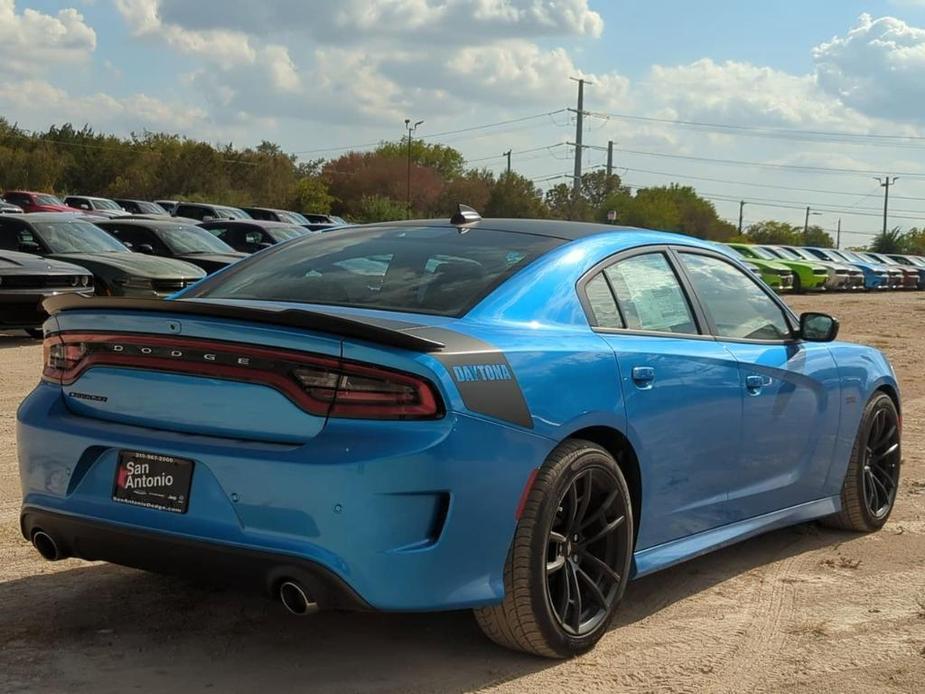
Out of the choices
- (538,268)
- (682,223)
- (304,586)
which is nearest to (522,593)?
(304,586)

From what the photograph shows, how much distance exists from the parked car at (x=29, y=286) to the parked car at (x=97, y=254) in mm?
958

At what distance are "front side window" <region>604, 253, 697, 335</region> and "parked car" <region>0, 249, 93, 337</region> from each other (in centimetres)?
952

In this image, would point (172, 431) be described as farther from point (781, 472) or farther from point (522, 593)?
point (781, 472)

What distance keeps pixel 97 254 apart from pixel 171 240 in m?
2.83

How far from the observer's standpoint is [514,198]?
88.0 m

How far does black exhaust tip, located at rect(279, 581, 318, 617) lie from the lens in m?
3.68

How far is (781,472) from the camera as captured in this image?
550cm

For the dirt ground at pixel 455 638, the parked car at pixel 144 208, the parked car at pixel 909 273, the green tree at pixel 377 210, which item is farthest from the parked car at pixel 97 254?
the green tree at pixel 377 210

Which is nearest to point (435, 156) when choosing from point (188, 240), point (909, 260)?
point (909, 260)

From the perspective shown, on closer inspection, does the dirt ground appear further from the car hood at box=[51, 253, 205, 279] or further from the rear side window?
the car hood at box=[51, 253, 205, 279]

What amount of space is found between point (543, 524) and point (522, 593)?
0.74ft

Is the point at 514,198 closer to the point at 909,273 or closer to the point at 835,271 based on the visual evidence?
the point at 909,273

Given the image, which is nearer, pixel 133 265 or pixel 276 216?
pixel 133 265

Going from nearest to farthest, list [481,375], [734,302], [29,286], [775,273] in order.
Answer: [481,375], [734,302], [29,286], [775,273]
